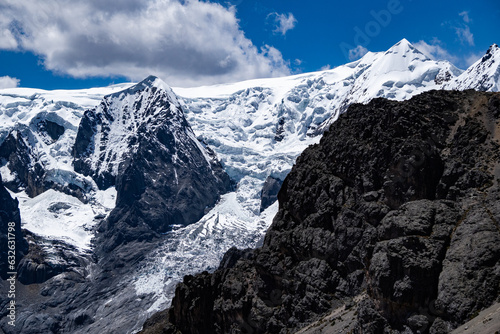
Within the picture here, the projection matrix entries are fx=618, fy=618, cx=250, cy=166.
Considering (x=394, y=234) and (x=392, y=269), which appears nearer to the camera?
(x=392, y=269)

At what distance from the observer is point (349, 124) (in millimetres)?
103375

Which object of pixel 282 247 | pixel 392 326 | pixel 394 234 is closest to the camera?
pixel 392 326

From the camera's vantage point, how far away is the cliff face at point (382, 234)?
55.1 metres

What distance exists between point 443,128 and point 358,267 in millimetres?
24135

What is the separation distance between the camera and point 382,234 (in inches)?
2457

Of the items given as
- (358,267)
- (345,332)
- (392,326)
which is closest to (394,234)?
(392,326)

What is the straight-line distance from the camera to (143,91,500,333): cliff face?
55062 mm

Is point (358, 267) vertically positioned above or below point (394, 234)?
below

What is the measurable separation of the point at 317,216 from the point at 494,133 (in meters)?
→ 27.6

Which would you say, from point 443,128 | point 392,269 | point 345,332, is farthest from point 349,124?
point 392,269

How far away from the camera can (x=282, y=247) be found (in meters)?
97.1

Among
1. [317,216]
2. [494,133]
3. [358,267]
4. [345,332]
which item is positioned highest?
[494,133]

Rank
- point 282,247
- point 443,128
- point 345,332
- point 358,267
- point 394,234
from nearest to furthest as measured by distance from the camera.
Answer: point 394,234
point 345,332
point 358,267
point 443,128
point 282,247

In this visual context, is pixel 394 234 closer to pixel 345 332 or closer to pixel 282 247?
pixel 345 332
